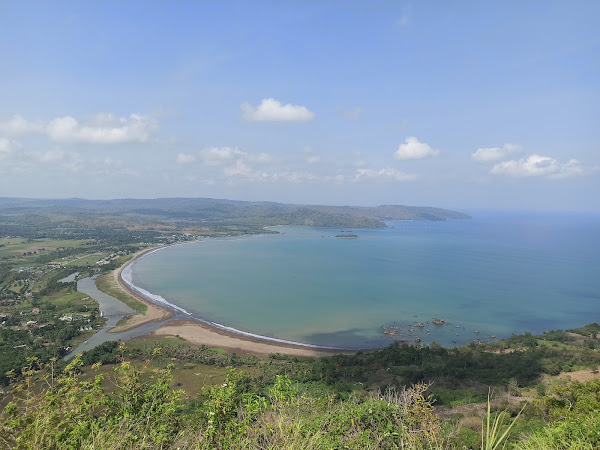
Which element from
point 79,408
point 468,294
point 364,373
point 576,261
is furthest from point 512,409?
point 576,261

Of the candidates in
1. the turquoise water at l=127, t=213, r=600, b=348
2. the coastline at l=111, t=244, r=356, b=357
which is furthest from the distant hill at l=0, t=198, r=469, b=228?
the coastline at l=111, t=244, r=356, b=357

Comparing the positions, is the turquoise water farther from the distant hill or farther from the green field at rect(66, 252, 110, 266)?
the distant hill

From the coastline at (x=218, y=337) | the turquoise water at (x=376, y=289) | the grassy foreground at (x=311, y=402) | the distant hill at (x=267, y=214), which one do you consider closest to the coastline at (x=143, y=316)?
the coastline at (x=218, y=337)

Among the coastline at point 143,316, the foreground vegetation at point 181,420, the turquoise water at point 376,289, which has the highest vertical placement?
the foreground vegetation at point 181,420

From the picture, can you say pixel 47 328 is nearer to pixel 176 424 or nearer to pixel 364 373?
pixel 364 373

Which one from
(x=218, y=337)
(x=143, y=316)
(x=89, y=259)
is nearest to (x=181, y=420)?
(x=218, y=337)

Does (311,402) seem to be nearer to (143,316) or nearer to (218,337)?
(218,337)

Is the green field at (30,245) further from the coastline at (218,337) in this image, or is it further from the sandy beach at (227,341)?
the sandy beach at (227,341)
